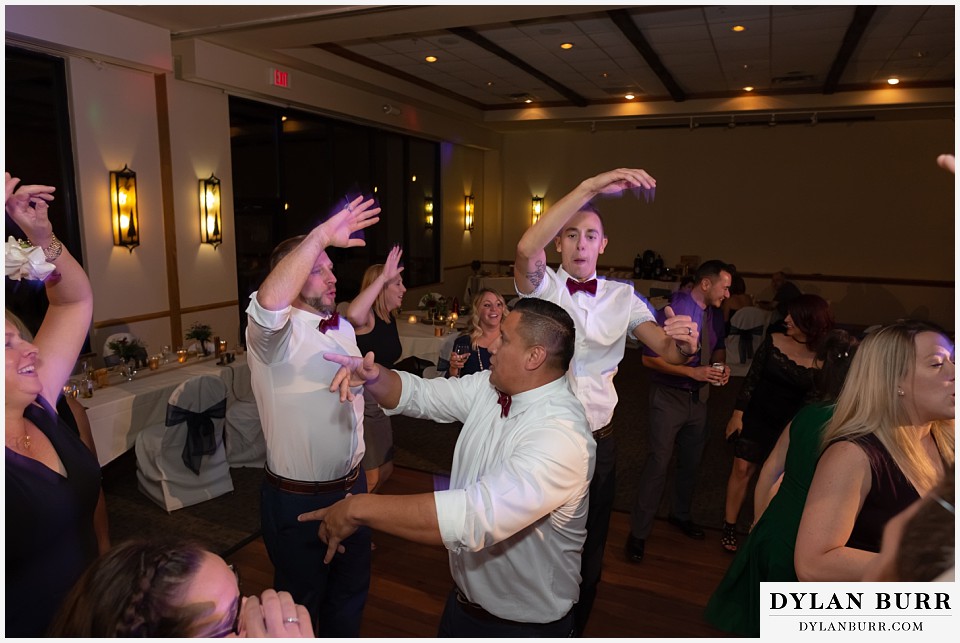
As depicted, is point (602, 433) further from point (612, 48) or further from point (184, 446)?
point (612, 48)

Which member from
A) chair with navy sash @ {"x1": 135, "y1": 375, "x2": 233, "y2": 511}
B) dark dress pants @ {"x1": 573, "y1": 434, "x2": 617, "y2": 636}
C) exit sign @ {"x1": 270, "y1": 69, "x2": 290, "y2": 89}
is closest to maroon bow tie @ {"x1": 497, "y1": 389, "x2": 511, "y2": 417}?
dark dress pants @ {"x1": 573, "y1": 434, "x2": 617, "y2": 636}

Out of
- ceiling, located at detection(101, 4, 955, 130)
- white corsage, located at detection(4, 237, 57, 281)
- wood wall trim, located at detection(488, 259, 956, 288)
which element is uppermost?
ceiling, located at detection(101, 4, 955, 130)

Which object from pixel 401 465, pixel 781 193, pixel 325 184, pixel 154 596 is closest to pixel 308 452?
pixel 154 596

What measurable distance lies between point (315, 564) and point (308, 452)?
0.40 m

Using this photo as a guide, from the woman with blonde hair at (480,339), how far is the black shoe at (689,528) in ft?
5.03

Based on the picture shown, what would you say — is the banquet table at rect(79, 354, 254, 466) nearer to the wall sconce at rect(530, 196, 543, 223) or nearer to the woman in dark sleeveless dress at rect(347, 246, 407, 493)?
the woman in dark sleeveless dress at rect(347, 246, 407, 493)

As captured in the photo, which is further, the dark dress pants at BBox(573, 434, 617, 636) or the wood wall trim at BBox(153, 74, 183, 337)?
the wood wall trim at BBox(153, 74, 183, 337)

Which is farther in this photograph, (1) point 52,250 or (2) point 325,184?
(2) point 325,184

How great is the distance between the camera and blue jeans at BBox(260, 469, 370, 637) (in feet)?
7.52

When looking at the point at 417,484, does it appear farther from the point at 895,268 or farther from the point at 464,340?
the point at 895,268

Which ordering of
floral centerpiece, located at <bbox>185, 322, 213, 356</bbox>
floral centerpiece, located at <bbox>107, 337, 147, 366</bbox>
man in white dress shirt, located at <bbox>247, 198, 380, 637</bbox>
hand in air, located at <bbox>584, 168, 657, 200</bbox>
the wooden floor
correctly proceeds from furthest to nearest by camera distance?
1. floral centerpiece, located at <bbox>185, 322, 213, 356</bbox>
2. floral centerpiece, located at <bbox>107, 337, 147, 366</bbox>
3. the wooden floor
4. man in white dress shirt, located at <bbox>247, 198, 380, 637</bbox>
5. hand in air, located at <bbox>584, 168, 657, 200</bbox>

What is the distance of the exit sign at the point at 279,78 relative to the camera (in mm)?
7117

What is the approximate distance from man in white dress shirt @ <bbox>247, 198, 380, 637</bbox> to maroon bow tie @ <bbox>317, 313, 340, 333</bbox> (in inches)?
0.6

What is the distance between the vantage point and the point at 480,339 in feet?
12.4
